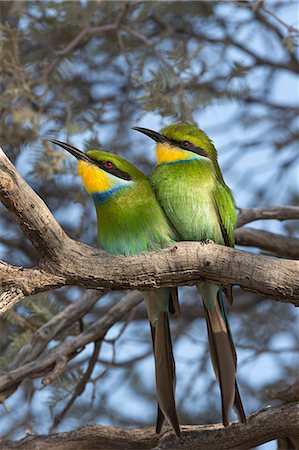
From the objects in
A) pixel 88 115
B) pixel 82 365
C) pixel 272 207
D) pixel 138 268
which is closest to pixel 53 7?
pixel 88 115

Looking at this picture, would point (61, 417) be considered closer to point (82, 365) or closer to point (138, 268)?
point (82, 365)

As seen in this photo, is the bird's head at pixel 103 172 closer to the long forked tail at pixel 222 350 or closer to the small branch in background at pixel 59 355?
the long forked tail at pixel 222 350

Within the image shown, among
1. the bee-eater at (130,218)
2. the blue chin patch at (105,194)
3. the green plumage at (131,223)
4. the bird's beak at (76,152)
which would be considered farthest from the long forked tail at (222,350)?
the bird's beak at (76,152)

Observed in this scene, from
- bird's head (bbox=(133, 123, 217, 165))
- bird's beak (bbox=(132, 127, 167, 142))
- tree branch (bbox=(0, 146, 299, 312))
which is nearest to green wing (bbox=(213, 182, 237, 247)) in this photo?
bird's head (bbox=(133, 123, 217, 165))

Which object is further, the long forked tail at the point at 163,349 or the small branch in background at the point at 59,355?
the small branch in background at the point at 59,355

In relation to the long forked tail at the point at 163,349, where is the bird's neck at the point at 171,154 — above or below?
above

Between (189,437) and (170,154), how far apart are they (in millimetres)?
834

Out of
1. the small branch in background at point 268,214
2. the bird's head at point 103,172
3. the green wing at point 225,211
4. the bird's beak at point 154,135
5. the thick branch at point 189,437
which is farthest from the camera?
the small branch in background at point 268,214

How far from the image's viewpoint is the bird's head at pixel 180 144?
2541mm

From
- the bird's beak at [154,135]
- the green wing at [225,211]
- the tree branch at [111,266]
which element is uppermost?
the bird's beak at [154,135]

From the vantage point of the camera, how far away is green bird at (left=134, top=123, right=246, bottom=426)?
93.8 inches

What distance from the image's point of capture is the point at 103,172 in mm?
2359

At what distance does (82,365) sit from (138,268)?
1.23 metres

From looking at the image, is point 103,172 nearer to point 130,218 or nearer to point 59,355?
point 130,218
